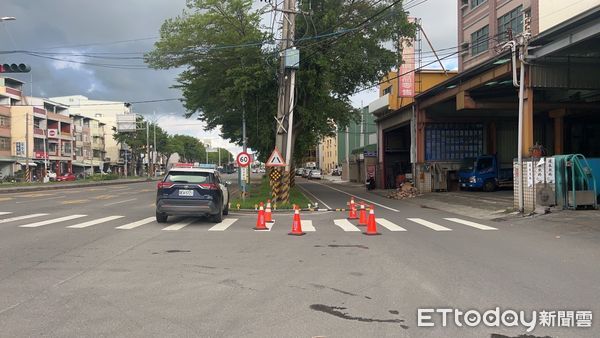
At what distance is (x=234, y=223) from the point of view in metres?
16.2

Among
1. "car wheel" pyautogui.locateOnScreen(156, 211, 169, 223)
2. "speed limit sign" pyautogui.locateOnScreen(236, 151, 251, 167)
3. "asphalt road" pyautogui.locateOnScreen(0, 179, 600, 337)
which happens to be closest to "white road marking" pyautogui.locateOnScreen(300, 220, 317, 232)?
"asphalt road" pyautogui.locateOnScreen(0, 179, 600, 337)

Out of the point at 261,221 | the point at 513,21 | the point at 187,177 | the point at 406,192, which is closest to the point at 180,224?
the point at 187,177

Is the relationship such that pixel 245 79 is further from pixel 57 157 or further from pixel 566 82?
pixel 57 157

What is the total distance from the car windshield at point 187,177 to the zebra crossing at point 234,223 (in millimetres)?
1336

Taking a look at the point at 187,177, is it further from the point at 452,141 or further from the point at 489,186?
the point at 452,141

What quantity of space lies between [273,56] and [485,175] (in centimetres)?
1668

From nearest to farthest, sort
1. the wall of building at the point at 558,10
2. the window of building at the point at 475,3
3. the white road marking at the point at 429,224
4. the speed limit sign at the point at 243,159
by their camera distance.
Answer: the white road marking at the point at 429,224 < the speed limit sign at the point at 243,159 < the wall of building at the point at 558,10 < the window of building at the point at 475,3

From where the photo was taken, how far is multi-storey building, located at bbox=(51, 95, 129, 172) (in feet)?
347

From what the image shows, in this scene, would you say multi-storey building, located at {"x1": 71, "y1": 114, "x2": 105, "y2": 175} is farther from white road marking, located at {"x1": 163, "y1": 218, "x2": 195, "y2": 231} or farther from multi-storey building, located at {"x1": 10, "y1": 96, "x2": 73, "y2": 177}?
white road marking, located at {"x1": 163, "y1": 218, "x2": 195, "y2": 231}

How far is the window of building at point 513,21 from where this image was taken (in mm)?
34562

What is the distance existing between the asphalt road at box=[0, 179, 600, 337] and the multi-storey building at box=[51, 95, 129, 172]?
320ft

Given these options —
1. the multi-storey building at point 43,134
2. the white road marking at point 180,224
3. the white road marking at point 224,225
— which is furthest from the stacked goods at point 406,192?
the multi-storey building at point 43,134

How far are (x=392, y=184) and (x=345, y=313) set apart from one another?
38804 mm

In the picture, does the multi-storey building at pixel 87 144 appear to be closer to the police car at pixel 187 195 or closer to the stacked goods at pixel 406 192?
the stacked goods at pixel 406 192
